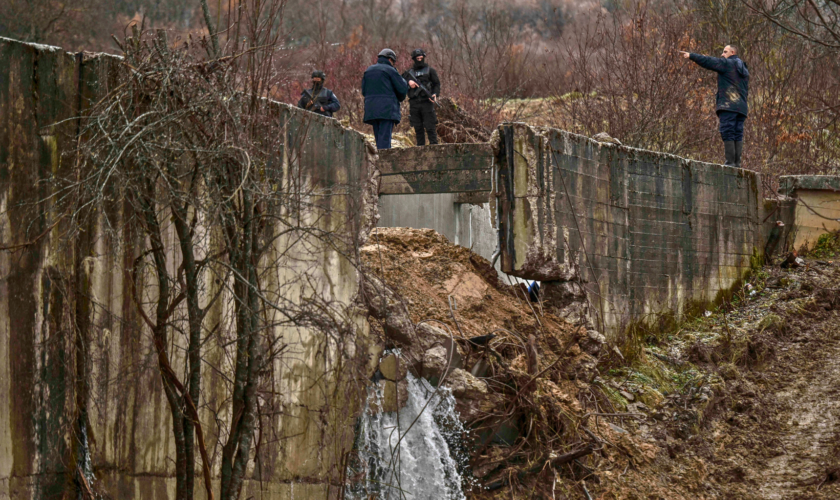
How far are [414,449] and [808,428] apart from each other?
378cm

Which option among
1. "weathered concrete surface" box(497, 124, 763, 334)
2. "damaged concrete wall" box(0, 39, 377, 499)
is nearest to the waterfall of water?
"damaged concrete wall" box(0, 39, 377, 499)

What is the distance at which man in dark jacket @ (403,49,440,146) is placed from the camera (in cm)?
1145

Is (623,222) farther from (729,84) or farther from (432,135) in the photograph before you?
(729,84)

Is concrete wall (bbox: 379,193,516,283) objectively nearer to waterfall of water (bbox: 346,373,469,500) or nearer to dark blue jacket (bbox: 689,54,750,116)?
waterfall of water (bbox: 346,373,469,500)

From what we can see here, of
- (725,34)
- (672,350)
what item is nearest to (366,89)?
(672,350)

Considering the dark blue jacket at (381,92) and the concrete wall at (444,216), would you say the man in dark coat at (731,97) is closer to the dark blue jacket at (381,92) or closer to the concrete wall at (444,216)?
the concrete wall at (444,216)

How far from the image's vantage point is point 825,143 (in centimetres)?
1584

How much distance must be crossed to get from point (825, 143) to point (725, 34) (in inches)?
133

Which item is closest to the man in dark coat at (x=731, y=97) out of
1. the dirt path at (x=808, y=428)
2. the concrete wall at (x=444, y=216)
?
the dirt path at (x=808, y=428)

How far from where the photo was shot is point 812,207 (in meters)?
12.5

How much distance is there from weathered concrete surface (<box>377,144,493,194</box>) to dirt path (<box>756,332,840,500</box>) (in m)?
3.63

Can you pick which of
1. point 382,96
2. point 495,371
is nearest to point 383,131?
point 382,96

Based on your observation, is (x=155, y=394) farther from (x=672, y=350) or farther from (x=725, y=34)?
(x=725, y=34)

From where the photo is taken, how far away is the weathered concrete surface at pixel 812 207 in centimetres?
1240
